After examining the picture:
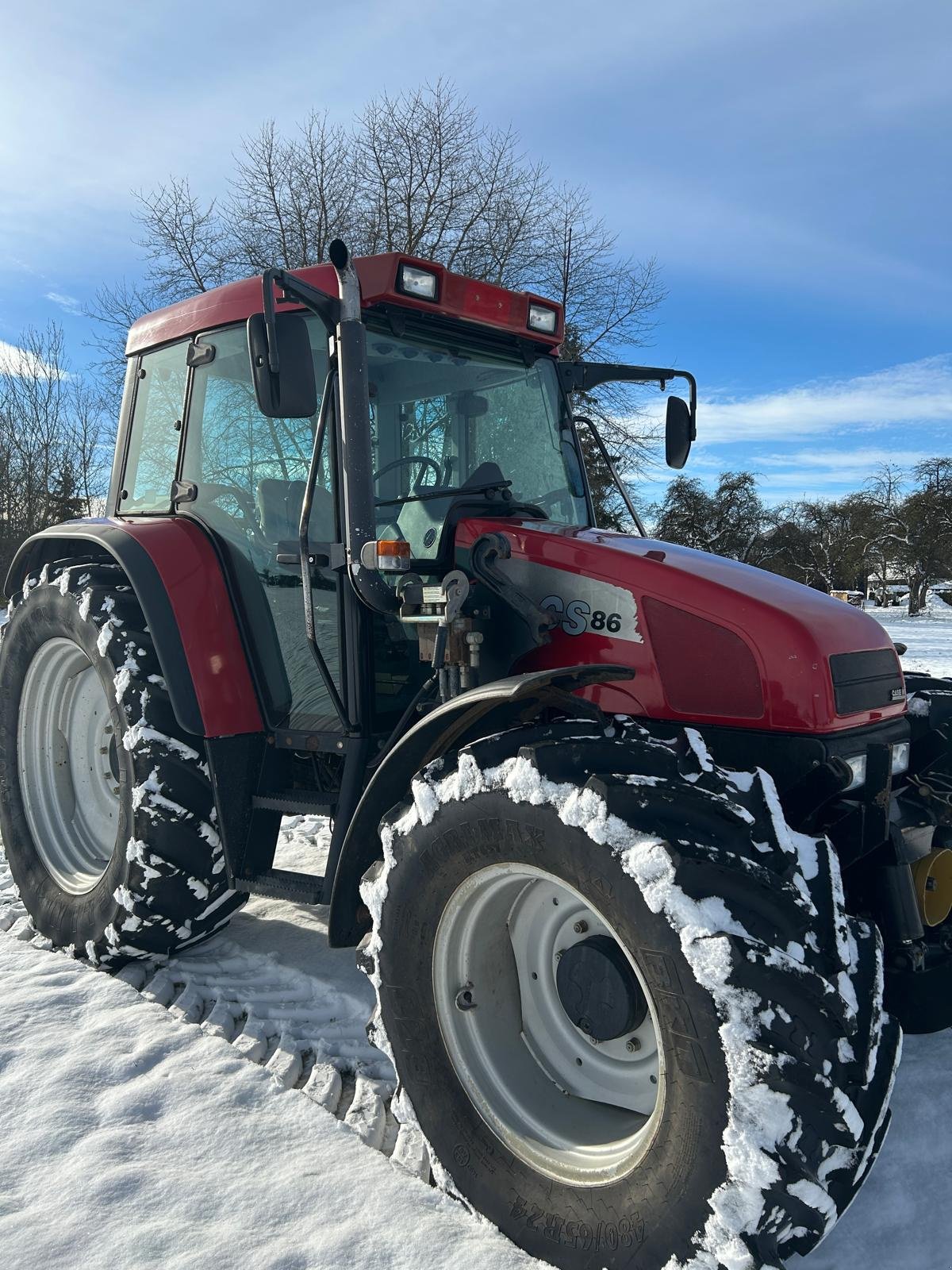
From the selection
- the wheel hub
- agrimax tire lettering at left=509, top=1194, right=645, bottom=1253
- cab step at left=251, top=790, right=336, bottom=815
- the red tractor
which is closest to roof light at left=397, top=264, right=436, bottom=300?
the red tractor

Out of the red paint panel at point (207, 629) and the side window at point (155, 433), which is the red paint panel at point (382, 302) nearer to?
the side window at point (155, 433)

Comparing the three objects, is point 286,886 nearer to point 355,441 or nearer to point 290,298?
point 355,441

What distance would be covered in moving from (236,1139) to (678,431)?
2.95m

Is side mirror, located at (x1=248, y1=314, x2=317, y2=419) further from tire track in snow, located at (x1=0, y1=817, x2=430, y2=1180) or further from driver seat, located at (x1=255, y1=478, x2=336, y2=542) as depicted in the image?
tire track in snow, located at (x1=0, y1=817, x2=430, y2=1180)

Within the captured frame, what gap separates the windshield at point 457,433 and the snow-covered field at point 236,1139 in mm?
1648

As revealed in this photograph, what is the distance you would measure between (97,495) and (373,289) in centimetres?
2639

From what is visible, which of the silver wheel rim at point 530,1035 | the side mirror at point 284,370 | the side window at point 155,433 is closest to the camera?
the silver wheel rim at point 530,1035

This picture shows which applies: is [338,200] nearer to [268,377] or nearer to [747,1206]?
[268,377]

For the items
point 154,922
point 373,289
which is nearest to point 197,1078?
point 154,922

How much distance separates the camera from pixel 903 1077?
2.90 meters

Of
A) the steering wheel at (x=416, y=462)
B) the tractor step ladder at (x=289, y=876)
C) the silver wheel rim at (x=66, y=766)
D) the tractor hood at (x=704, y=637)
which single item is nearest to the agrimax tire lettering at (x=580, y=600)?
the tractor hood at (x=704, y=637)

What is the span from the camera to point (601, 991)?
2180 millimetres

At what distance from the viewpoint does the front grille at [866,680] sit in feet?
8.22

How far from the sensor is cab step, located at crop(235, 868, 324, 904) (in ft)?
10.7
